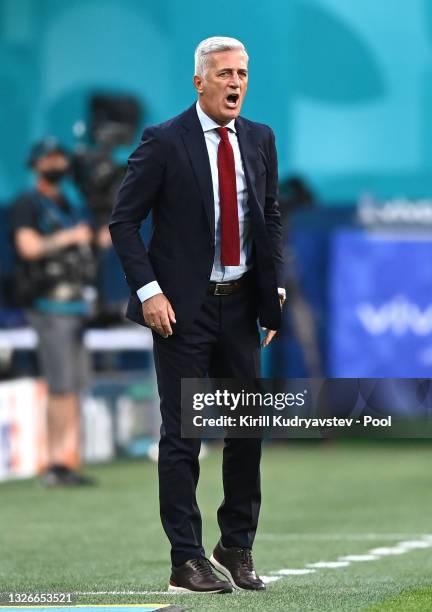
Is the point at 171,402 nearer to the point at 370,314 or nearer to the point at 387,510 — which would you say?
the point at 387,510

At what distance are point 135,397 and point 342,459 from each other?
5.53 feet

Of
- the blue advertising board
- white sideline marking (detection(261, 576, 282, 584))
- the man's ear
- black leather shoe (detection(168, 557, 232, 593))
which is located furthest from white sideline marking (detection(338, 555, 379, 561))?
the blue advertising board

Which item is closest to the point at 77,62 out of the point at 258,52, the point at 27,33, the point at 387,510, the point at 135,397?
the point at 27,33

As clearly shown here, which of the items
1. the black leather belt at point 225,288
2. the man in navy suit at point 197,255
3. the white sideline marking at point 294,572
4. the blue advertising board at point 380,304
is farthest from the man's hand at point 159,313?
the blue advertising board at point 380,304

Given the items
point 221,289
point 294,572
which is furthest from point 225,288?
point 294,572

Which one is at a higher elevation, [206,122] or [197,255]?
[206,122]

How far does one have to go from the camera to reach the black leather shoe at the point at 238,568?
617 cm

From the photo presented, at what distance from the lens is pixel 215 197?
598cm

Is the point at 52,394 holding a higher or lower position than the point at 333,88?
lower

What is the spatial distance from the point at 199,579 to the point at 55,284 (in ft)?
19.6

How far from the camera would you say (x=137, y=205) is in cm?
598

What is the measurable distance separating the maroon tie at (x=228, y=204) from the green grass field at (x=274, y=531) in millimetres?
1133

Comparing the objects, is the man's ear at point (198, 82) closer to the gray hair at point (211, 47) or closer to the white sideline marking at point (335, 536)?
the gray hair at point (211, 47)

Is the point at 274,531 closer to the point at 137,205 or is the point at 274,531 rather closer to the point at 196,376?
the point at 196,376
